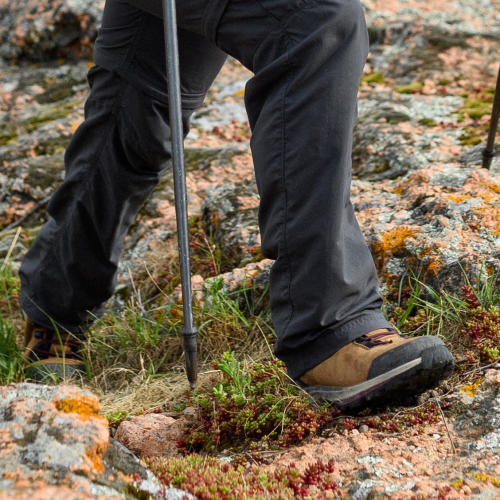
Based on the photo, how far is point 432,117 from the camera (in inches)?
178

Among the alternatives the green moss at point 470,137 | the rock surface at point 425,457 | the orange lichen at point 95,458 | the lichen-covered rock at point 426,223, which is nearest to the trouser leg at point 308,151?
the rock surface at point 425,457

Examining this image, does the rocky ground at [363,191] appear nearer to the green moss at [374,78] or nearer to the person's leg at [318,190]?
the green moss at [374,78]

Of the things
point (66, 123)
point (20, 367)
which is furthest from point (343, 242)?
point (66, 123)

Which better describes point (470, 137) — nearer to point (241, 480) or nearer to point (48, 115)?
point (241, 480)

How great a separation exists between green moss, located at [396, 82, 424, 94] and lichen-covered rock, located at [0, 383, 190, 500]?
180 inches

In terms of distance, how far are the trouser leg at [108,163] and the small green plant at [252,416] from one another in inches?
38.9

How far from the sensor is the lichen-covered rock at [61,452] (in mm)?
1307

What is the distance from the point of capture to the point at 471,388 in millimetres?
2080

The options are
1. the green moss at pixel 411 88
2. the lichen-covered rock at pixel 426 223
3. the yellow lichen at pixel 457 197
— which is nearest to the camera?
the lichen-covered rock at pixel 426 223

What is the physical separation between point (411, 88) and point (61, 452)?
16.1 feet

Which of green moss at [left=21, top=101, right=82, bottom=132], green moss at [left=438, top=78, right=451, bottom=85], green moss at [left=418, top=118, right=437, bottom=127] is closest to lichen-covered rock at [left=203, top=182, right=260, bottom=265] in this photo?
green moss at [left=418, top=118, right=437, bottom=127]

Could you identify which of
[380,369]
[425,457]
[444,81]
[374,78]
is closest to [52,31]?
[374,78]

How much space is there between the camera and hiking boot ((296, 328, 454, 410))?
1.88 metres

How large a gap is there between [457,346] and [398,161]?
1.85 metres
